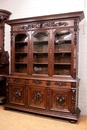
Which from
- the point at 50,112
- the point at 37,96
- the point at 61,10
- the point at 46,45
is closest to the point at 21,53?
the point at 46,45

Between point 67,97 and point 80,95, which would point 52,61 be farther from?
point 80,95

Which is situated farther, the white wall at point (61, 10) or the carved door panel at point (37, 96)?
the white wall at point (61, 10)

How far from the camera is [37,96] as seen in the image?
320cm

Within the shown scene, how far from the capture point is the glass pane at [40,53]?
3.32 metres

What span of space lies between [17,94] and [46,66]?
40.8 inches

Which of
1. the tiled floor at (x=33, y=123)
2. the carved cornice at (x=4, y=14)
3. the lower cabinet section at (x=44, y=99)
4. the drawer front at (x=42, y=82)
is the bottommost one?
the tiled floor at (x=33, y=123)

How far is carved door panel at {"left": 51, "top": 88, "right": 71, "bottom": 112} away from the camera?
2934 mm

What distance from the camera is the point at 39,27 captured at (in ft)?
10.5

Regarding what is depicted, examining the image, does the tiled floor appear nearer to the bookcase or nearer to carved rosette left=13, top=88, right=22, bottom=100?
the bookcase

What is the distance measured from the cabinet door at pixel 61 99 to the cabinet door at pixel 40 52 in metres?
0.53

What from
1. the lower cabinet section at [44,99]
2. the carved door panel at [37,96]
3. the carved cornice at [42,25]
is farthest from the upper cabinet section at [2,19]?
the carved door panel at [37,96]

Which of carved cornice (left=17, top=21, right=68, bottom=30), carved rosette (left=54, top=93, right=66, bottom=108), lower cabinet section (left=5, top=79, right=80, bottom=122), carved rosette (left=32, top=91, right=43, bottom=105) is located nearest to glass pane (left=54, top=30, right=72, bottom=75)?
carved cornice (left=17, top=21, right=68, bottom=30)

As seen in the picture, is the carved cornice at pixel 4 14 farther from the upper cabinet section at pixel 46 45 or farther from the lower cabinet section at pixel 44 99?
the lower cabinet section at pixel 44 99

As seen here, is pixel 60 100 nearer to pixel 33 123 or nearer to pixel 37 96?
pixel 37 96
